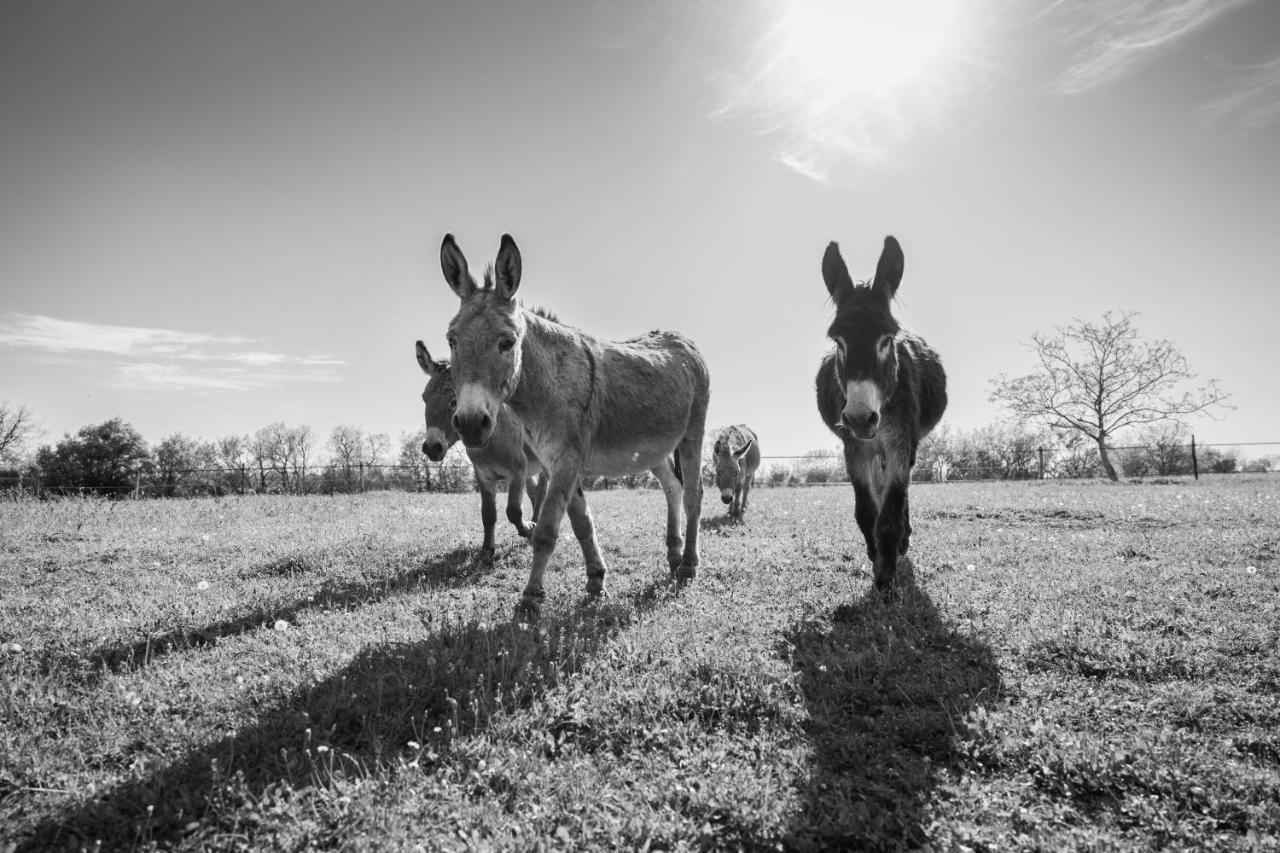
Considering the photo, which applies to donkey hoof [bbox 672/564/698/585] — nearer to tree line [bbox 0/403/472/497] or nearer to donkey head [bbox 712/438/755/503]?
donkey head [bbox 712/438/755/503]

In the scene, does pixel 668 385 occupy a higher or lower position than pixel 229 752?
higher

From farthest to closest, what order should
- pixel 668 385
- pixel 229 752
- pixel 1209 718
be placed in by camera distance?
pixel 668 385 < pixel 1209 718 < pixel 229 752

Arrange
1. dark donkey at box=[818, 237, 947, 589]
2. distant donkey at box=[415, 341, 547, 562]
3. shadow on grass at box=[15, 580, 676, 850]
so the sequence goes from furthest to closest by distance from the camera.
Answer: distant donkey at box=[415, 341, 547, 562], dark donkey at box=[818, 237, 947, 589], shadow on grass at box=[15, 580, 676, 850]

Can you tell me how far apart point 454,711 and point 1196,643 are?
542cm

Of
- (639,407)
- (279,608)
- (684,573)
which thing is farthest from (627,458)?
(279,608)

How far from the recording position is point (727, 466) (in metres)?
14.0

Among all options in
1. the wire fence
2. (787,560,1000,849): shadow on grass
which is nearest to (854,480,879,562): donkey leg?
(787,560,1000,849): shadow on grass

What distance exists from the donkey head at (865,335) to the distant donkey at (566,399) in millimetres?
2221

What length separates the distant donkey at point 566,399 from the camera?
478 centimetres

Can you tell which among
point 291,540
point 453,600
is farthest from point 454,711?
point 291,540

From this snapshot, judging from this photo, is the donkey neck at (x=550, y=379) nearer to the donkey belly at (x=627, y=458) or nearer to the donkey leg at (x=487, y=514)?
the donkey belly at (x=627, y=458)

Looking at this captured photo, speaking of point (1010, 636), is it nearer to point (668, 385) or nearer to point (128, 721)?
point (668, 385)

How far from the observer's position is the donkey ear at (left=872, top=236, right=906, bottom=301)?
5773mm

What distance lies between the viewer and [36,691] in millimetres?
3633
